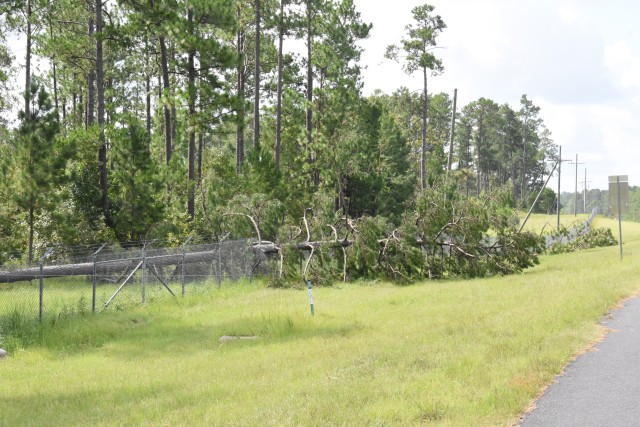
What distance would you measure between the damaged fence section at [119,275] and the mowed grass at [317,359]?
1151mm

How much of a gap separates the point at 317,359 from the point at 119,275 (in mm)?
10807

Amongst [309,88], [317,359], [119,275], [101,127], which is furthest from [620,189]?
[309,88]

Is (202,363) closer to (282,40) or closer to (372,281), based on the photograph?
(372,281)

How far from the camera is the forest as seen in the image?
2420 centimetres

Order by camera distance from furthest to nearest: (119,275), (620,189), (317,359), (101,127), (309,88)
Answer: (309,88) < (101,127) < (620,189) < (119,275) < (317,359)

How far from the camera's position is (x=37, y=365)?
41.4ft

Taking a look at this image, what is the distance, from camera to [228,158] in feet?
146

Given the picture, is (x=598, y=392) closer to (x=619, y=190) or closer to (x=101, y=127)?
(x=619, y=190)

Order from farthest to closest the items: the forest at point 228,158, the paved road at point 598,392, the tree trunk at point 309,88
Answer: the tree trunk at point 309,88, the forest at point 228,158, the paved road at point 598,392

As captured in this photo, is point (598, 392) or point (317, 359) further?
point (317, 359)

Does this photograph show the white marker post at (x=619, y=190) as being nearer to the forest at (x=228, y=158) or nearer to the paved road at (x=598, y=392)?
the forest at (x=228, y=158)

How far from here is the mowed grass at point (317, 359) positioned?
25.7ft

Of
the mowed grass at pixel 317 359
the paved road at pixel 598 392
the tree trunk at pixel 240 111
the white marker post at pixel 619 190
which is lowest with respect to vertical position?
the mowed grass at pixel 317 359

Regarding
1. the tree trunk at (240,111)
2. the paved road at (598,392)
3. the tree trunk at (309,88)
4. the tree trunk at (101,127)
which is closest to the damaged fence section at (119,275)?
the tree trunk at (101,127)
